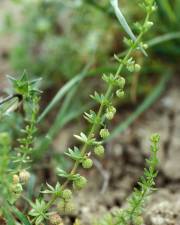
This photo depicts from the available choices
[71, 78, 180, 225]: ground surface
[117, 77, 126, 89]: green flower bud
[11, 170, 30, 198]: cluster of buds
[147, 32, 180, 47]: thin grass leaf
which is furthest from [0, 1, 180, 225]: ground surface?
[117, 77, 126, 89]: green flower bud

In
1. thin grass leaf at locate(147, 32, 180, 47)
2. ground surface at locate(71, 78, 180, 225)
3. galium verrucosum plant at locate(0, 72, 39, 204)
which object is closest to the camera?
galium verrucosum plant at locate(0, 72, 39, 204)

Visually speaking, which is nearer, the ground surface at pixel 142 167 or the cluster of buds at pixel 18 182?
the cluster of buds at pixel 18 182

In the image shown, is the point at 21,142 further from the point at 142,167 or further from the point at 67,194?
the point at 142,167

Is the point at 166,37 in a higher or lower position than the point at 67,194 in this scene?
higher

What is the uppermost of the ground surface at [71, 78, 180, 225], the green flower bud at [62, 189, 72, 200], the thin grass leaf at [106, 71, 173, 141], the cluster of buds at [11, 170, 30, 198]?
the cluster of buds at [11, 170, 30, 198]

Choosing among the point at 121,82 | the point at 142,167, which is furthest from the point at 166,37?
the point at 121,82

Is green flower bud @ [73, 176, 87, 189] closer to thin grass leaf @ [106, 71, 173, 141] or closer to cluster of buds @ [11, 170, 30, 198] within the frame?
cluster of buds @ [11, 170, 30, 198]

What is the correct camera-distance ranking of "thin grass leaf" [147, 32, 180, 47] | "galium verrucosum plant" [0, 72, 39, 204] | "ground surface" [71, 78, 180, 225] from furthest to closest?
"thin grass leaf" [147, 32, 180, 47] < "ground surface" [71, 78, 180, 225] < "galium verrucosum plant" [0, 72, 39, 204]

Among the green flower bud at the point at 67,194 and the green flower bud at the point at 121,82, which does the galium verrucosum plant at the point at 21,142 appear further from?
the green flower bud at the point at 121,82

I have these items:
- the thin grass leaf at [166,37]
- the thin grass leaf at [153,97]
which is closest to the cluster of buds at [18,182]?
the thin grass leaf at [153,97]

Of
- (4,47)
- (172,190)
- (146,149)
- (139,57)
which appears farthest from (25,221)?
(4,47)

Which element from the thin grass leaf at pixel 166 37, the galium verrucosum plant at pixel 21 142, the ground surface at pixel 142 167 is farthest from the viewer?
the thin grass leaf at pixel 166 37
